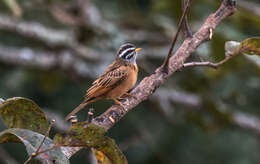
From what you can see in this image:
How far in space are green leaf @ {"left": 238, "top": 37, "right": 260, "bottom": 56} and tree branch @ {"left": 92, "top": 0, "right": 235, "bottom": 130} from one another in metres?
0.42

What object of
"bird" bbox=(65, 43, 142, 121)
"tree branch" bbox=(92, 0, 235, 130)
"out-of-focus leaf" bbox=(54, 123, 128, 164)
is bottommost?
"bird" bbox=(65, 43, 142, 121)

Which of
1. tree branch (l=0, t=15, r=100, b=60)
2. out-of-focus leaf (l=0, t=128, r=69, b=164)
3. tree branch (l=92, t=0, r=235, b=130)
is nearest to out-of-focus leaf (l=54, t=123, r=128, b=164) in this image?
out-of-focus leaf (l=0, t=128, r=69, b=164)

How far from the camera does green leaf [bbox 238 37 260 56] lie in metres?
3.29

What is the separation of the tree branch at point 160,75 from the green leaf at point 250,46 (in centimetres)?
42

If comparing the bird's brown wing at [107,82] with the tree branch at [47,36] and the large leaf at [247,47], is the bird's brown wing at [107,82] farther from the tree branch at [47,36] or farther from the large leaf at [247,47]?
the tree branch at [47,36]

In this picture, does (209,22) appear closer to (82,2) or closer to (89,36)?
(89,36)

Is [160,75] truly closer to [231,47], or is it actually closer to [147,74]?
[231,47]

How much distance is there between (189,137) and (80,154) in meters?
1.79

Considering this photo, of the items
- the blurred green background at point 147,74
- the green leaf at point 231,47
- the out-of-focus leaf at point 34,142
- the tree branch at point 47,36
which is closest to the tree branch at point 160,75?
the green leaf at point 231,47

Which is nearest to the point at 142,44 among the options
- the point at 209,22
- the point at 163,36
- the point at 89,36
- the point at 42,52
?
the point at 163,36

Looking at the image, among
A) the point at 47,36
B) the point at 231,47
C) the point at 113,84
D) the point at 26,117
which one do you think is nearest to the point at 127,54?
the point at 113,84

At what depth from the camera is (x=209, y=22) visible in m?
3.83

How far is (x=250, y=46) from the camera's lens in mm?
3342

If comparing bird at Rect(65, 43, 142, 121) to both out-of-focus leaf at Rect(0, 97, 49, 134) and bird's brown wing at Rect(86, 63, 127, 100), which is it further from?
out-of-focus leaf at Rect(0, 97, 49, 134)
